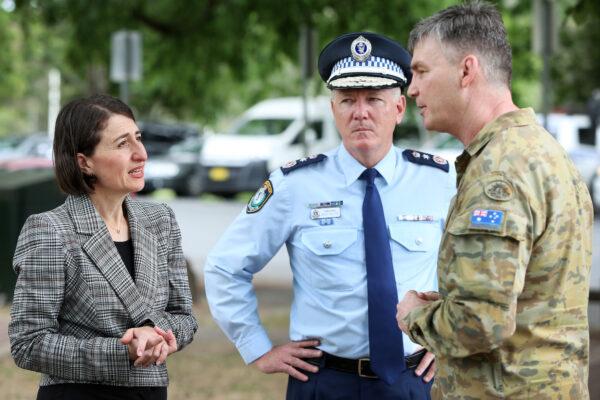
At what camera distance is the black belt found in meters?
3.87

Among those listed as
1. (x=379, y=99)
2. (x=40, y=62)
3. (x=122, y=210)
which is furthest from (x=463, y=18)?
(x=40, y=62)

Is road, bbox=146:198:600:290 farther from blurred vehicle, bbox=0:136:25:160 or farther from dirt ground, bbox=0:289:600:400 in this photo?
blurred vehicle, bbox=0:136:25:160

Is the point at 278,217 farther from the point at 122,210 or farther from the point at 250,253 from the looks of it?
the point at 122,210

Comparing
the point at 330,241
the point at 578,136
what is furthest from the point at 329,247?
the point at 578,136

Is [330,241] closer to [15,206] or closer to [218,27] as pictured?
[15,206]

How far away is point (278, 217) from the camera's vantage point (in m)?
4.05

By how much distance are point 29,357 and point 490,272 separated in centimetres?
136

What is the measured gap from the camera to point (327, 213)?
13.2 feet

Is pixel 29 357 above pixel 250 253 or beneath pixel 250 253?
beneath

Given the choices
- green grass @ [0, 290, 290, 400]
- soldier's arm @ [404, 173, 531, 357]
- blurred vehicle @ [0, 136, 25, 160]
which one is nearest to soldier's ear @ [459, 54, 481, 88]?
soldier's arm @ [404, 173, 531, 357]

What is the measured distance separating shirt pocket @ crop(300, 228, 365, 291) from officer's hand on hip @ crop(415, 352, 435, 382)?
32cm

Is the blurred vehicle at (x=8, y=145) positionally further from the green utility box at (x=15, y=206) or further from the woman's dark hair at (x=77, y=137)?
the woman's dark hair at (x=77, y=137)

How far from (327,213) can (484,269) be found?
1.22 m

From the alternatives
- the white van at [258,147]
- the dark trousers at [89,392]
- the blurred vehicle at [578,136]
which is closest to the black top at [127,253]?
the dark trousers at [89,392]
